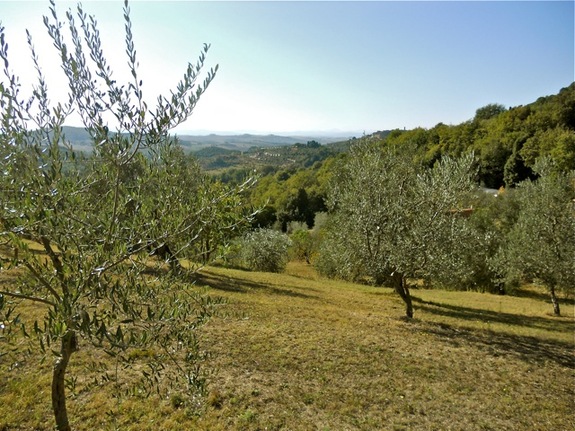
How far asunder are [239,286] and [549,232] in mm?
20076

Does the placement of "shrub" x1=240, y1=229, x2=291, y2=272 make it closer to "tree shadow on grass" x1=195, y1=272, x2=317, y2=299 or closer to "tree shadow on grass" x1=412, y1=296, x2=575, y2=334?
"tree shadow on grass" x1=195, y1=272, x2=317, y2=299

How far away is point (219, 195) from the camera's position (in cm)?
483

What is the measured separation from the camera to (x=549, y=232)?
21125 mm

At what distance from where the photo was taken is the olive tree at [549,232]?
20359mm

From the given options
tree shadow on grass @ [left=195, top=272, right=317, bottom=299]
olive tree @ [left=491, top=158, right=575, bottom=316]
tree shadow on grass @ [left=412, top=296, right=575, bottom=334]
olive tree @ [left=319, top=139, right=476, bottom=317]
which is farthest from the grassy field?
olive tree @ [left=491, top=158, right=575, bottom=316]

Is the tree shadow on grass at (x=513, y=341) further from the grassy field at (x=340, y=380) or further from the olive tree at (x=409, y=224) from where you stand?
the olive tree at (x=409, y=224)

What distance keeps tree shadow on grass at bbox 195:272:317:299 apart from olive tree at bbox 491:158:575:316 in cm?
1461

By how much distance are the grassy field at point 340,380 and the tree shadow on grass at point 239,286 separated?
11.1ft

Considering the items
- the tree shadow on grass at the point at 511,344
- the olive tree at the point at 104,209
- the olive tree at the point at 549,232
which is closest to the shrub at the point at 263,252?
the tree shadow on grass at the point at 511,344

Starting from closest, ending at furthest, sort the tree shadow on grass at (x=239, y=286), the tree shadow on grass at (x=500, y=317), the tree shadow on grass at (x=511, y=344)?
the tree shadow on grass at (x=511, y=344) < the tree shadow on grass at (x=500, y=317) < the tree shadow on grass at (x=239, y=286)

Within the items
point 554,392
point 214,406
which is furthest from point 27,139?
point 554,392

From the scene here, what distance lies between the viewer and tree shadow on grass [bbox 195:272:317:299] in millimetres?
20750

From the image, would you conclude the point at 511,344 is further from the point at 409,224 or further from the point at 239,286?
the point at 239,286

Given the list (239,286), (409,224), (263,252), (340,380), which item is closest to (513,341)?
(409,224)
